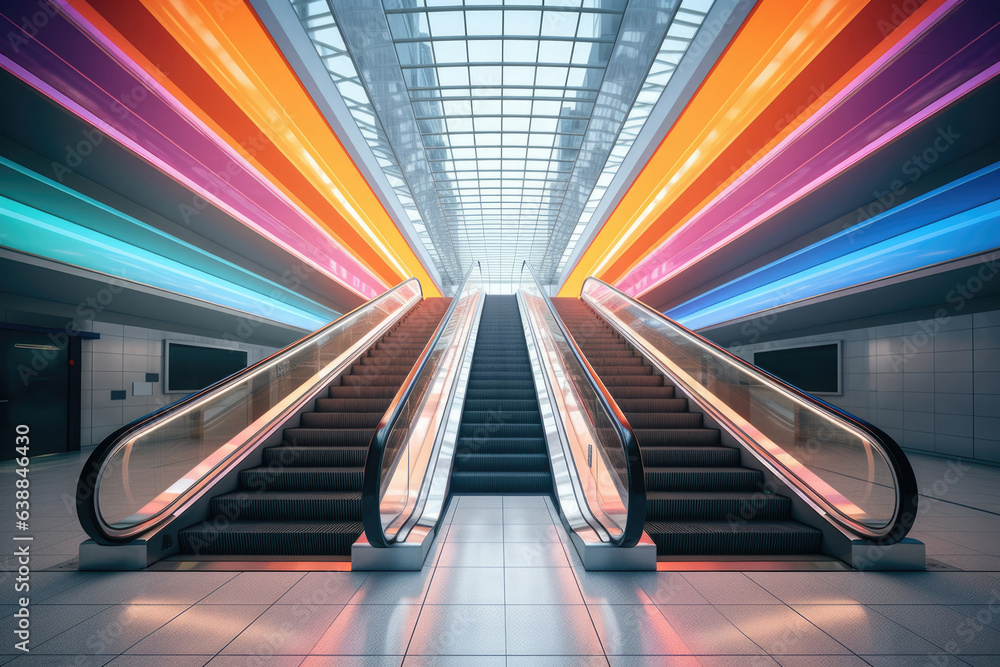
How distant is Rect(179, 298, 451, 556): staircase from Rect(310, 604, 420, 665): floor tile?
92 centimetres

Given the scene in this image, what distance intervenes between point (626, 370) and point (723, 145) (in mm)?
4666

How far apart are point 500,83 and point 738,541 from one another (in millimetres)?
10261

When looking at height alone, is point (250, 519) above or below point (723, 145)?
below

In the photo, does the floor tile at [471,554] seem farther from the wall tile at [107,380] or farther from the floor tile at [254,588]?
the wall tile at [107,380]

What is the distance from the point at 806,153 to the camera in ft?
23.3

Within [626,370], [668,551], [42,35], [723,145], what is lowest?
[668,551]

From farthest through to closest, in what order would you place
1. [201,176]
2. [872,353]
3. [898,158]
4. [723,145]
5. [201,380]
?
[201,380] < [872,353] < [723,145] < [201,176] < [898,158]

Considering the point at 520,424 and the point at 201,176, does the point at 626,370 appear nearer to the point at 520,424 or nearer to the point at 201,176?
the point at 520,424

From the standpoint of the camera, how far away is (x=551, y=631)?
256 centimetres

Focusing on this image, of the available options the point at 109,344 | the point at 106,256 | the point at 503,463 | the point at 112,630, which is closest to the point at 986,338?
the point at 503,463

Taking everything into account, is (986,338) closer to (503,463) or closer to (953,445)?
(953,445)

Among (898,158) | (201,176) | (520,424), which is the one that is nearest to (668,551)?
(520,424)

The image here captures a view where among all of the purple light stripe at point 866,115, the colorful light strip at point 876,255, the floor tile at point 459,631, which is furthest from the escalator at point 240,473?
the colorful light strip at point 876,255

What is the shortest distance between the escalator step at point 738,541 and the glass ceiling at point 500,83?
7.73 meters
